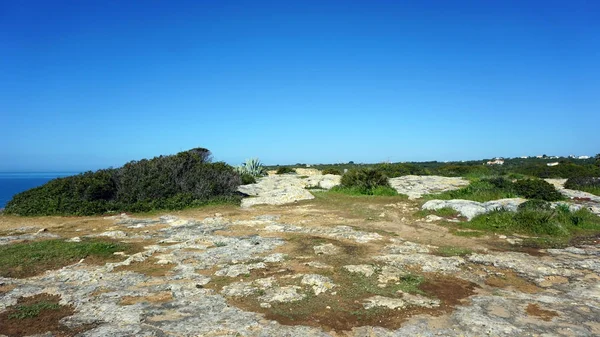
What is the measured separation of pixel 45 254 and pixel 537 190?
17.3 metres

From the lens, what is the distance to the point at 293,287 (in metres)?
5.84

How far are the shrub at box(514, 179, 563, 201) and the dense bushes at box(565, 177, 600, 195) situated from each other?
491cm

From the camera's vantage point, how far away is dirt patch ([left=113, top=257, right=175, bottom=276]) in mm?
6684

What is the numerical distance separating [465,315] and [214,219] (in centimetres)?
927

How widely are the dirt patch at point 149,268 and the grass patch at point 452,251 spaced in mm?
5857

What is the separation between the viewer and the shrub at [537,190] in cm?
1473

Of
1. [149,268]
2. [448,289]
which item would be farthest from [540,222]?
[149,268]

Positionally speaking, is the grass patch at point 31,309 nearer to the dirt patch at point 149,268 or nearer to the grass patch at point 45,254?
the dirt patch at point 149,268

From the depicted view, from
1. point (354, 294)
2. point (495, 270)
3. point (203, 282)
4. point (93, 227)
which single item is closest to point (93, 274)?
point (203, 282)

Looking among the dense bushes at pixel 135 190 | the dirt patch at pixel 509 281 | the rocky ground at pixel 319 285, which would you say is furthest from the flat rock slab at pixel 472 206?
the dense bushes at pixel 135 190

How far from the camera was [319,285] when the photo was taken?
233 inches

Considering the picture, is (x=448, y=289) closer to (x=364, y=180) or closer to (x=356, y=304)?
(x=356, y=304)

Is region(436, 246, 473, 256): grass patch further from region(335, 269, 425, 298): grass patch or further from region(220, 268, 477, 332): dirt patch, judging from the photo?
region(335, 269, 425, 298): grass patch

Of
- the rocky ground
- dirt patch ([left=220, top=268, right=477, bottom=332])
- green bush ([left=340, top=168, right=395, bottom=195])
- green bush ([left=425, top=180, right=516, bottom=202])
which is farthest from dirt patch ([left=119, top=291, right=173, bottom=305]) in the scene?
green bush ([left=340, top=168, right=395, bottom=195])
